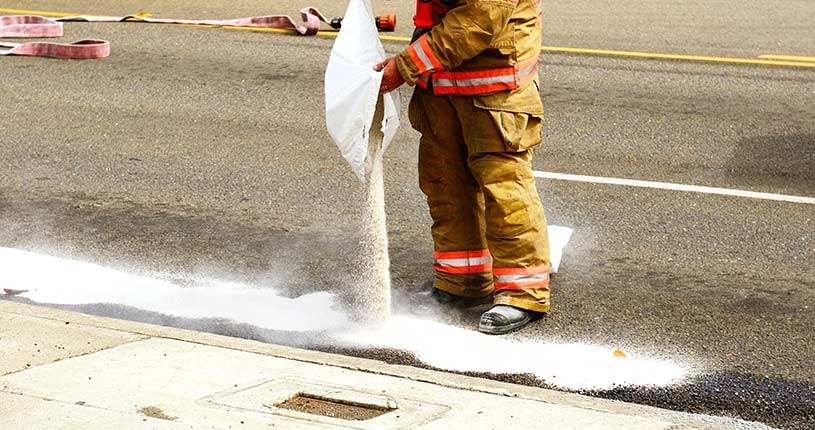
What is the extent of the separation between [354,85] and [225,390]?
1.30 m

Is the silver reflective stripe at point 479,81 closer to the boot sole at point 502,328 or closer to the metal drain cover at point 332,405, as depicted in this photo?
the boot sole at point 502,328

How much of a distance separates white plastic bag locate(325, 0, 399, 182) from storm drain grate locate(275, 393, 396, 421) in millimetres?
1063

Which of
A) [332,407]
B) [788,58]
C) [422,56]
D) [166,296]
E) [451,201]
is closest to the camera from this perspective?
[332,407]

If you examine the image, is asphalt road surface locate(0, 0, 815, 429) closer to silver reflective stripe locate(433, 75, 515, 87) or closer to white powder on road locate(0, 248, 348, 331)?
white powder on road locate(0, 248, 348, 331)

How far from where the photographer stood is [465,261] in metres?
5.51

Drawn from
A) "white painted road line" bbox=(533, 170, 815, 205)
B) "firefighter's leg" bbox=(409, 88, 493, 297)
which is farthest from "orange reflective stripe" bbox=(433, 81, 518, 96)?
"white painted road line" bbox=(533, 170, 815, 205)

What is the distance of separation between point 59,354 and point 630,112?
5.14 metres

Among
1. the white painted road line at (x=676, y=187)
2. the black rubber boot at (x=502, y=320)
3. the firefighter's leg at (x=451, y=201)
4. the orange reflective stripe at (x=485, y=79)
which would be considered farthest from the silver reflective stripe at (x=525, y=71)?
the white painted road line at (x=676, y=187)

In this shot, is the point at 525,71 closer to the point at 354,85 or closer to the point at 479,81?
the point at 479,81

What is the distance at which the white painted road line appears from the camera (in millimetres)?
7074

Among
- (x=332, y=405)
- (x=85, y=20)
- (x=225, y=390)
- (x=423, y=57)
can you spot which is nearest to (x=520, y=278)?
(x=423, y=57)

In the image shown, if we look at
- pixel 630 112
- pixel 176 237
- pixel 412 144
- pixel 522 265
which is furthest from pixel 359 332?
pixel 630 112

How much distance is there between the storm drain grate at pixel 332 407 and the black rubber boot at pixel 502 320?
1.07 m

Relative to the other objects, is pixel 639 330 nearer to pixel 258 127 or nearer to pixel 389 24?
pixel 389 24
